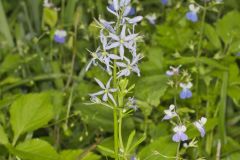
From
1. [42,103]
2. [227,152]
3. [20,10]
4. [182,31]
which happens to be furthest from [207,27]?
[20,10]

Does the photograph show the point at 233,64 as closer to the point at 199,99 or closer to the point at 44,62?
the point at 199,99

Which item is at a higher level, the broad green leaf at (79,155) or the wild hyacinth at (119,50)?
the wild hyacinth at (119,50)

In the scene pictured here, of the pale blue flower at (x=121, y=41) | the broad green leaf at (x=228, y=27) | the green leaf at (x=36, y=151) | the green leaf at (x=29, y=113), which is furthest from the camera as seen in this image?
the broad green leaf at (x=228, y=27)

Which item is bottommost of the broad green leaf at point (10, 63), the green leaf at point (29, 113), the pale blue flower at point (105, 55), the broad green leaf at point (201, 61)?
the broad green leaf at point (10, 63)

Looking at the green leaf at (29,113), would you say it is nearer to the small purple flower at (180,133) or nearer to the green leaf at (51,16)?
the small purple flower at (180,133)

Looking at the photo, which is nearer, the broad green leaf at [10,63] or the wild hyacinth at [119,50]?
the wild hyacinth at [119,50]

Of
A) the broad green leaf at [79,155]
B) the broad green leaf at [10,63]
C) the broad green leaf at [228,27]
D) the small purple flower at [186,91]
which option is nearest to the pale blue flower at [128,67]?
the broad green leaf at [79,155]

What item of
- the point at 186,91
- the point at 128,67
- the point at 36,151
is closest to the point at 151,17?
the point at 186,91

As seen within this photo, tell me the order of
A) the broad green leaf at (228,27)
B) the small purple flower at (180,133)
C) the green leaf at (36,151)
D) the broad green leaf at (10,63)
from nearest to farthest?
the small purple flower at (180,133)
the green leaf at (36,151)
the broad green leaf at (228,27)
the broad green leaf at (10,63)
